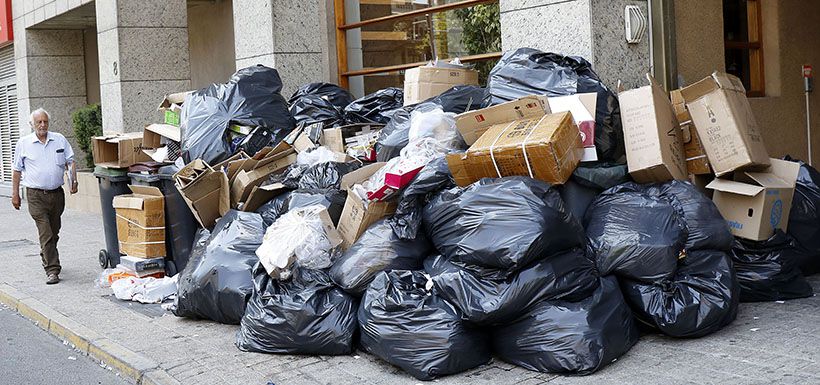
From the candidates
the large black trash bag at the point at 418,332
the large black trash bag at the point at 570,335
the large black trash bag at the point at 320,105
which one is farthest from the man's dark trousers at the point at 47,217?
the large black trash bag at the point at 570,335

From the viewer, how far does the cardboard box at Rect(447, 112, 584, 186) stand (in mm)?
5316

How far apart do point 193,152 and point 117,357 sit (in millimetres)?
2644

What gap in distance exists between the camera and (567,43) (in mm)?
7230

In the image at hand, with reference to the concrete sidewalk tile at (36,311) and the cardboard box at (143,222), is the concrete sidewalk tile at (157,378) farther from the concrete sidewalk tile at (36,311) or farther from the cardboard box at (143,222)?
the cardboard box at (143,222)

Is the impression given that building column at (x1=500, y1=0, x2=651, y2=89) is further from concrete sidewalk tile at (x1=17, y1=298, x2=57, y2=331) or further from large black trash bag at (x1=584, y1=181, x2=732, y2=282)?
concrete sidewalk tile at (x1=17, y1=298, x2=57, y2=331)

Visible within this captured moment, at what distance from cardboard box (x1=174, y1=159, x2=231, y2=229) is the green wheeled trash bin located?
1432 mm

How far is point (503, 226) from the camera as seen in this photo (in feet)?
16.2

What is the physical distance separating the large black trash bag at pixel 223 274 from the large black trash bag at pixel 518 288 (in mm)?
1846

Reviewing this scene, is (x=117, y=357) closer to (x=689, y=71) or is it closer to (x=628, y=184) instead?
(x=628, y=184)

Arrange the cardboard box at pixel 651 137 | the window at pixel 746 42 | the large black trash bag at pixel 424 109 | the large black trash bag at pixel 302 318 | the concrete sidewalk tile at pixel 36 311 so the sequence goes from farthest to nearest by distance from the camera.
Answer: the window at pixel 746 42
the concrete sidewalk tile at pixel 36 311
the large black trash bag at pixel 424 109
the cardboard box at pixel 651 137
the large black trash bag at pixel 302 318

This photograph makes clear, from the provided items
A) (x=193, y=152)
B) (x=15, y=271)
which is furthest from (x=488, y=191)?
(x=15, y=271)

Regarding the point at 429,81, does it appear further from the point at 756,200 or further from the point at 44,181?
the point at 44,181

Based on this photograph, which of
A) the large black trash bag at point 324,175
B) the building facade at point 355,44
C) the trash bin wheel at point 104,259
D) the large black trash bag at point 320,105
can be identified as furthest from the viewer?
the trash bin wheel at point 104,259

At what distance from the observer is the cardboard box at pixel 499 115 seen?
5.92 metres
